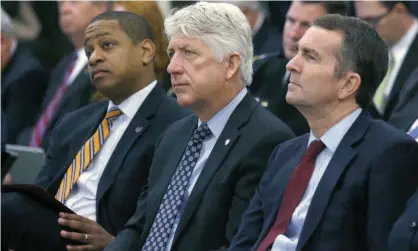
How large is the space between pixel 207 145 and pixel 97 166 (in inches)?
29.6

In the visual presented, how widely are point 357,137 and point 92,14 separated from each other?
3.88 metres

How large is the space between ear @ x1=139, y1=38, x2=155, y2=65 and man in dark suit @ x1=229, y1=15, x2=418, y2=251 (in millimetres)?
1165

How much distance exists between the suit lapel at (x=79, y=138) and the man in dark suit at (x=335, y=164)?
51.8 inches

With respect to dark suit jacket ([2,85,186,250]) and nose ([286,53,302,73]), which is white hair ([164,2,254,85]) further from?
dark suit jacket ([2,85,186,250])

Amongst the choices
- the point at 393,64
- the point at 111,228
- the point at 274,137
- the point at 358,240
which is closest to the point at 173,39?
the point at 274,137

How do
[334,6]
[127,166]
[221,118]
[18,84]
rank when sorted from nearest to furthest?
[221,118] → [127,166] → [334,6] → [18,84]

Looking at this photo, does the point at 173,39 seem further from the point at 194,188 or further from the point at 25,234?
the point at 25,234

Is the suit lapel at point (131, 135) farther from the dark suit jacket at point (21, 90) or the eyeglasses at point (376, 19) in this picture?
the dark suit jacket at point (21, 90)

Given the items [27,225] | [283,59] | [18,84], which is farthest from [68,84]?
[27,225]

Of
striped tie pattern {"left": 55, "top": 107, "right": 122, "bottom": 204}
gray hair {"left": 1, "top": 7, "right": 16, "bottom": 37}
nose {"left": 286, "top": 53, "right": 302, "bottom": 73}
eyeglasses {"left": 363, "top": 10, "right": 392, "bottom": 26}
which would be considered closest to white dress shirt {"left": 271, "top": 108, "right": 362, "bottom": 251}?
nose {"left": 286, "top": 53, "right": 302, "bottom": 73}

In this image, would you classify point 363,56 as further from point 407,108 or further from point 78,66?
point 78,66

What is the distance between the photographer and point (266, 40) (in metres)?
Result: 6.14

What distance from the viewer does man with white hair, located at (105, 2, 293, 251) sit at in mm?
3846

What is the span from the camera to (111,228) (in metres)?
4.46
